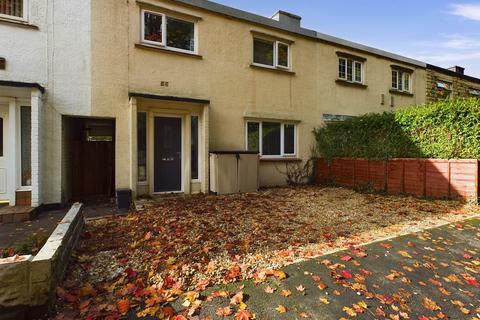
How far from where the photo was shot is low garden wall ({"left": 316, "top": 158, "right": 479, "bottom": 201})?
718cm

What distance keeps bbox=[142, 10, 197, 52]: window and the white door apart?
4.14 meters

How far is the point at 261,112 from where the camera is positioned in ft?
32.7

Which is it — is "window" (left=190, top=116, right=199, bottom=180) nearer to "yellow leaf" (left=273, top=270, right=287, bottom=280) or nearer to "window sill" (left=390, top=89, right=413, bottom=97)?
"yellow leaf" (left=273, top=270, right=287, bottom=280)

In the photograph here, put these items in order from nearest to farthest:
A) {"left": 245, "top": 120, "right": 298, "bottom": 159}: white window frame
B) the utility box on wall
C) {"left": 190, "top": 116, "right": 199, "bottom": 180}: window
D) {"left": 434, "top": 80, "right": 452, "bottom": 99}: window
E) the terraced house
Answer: the terraced house < the utility box on wall < {"left": 190, "top": 116, "right": 199, "bottom": 180}: window < {"left": 245, "top": 120, "right": 298, "bottom": 159}: white window frame < {"left": 434, "top": 80, "right": 452, "bottom": 99}: window

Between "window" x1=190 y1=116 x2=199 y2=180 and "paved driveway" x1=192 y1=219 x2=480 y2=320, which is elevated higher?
"window" x1=190 y1=116 x2=199 y2=180

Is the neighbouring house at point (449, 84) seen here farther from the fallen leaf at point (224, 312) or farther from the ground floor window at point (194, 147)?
the fallen leaf at point (224, 312)

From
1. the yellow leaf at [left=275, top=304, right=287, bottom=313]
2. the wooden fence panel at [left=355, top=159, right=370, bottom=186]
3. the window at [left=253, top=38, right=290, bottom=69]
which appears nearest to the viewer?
the yellow leaf at [left=275, top=304, right=287, bottom=313]

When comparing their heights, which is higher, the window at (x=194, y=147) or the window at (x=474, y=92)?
the window at (x=474, y=92)

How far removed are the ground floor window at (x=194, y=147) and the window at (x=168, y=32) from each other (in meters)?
2.39

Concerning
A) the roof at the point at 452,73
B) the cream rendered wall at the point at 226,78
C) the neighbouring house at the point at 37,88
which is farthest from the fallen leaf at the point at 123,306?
the roof at the point at 452,73

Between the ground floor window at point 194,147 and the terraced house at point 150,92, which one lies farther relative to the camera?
the ground floor window at point 194,147

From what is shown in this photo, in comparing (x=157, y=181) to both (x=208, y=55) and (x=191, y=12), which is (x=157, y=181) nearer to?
(x=208, y=55)

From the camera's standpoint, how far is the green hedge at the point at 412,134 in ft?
23.9

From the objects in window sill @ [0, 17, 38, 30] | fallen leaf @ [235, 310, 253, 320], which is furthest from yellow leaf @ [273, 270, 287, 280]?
window sill @ [0, 17, 38, 30]
